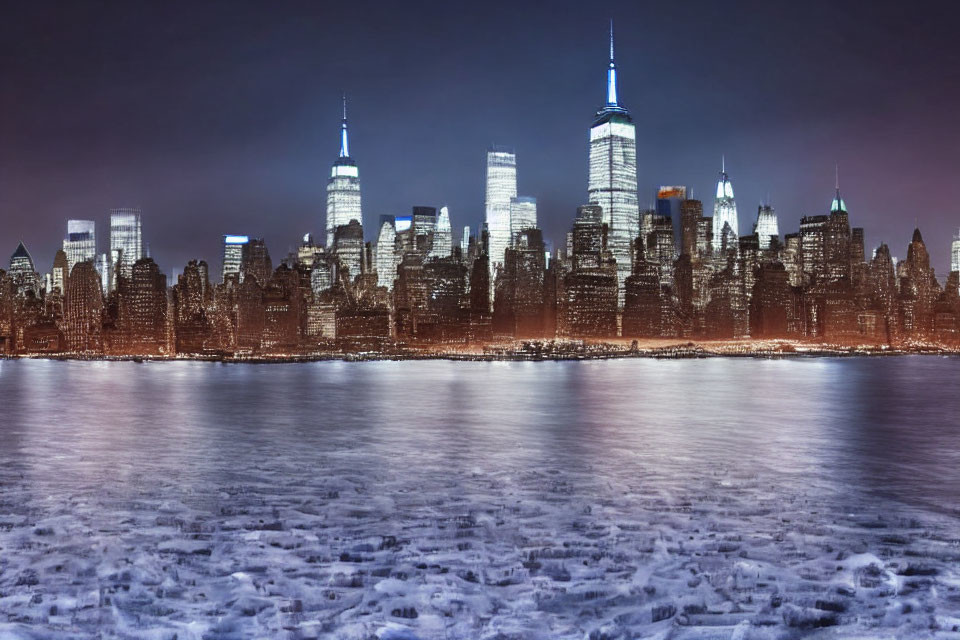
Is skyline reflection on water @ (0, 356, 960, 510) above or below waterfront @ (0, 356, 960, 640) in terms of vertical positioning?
below

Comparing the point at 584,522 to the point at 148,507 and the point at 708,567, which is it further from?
the point at 148,507

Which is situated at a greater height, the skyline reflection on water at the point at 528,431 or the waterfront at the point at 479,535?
the waterfront at the point at 479,535

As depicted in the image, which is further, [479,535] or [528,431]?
[528,431]

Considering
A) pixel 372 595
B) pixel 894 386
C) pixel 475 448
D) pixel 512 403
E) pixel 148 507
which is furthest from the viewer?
pixel 894 386

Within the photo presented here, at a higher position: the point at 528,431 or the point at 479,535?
the point at 479,535

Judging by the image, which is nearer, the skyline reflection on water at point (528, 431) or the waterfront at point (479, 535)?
the waterfront at point (479, 535)

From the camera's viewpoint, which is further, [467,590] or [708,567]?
[708,567]

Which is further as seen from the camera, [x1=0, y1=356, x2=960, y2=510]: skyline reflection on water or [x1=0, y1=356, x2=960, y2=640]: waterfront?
[x1=0, y1=356, x2=960, y2=510]: skyline reflection on water

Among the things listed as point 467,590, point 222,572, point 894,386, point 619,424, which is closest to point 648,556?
point 467,590
